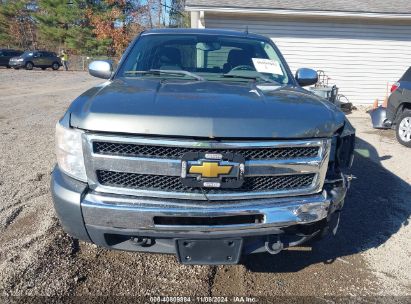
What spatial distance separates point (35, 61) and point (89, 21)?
1023cm

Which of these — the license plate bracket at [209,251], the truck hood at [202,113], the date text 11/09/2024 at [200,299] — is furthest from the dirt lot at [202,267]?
the truck hood at [202,113]

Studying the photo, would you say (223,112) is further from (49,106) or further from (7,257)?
(49,106)

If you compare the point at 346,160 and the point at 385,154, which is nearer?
the point at 346,160

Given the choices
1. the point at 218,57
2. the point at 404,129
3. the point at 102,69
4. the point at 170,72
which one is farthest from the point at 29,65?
the point at 170,72

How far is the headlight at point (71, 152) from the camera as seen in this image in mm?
2307

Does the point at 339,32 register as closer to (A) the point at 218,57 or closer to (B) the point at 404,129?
(B) the point at 404,129

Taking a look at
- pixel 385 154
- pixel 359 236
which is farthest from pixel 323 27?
pixel 359 236

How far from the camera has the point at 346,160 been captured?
2.82 metres

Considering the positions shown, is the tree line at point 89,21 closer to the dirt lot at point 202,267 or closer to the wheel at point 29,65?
the wheel at point 29,65

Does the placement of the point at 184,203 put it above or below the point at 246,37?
below

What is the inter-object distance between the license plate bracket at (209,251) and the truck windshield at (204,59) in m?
1.53

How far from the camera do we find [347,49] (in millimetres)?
11836

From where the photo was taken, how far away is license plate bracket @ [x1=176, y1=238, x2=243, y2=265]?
2.34 metres

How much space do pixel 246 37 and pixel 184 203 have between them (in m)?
2.56
